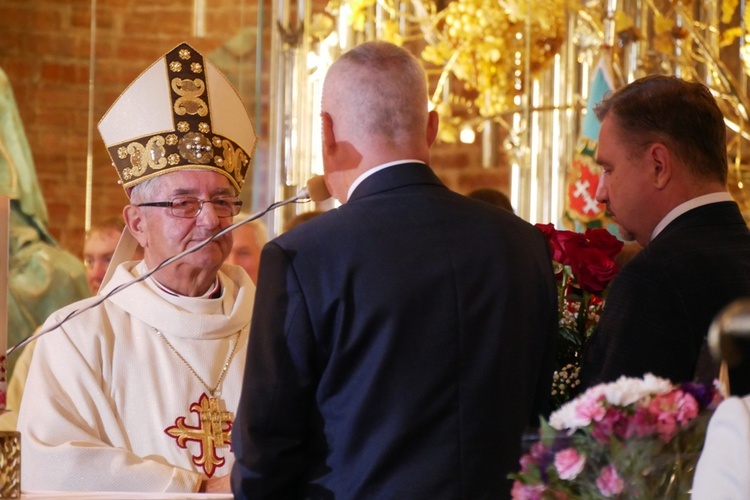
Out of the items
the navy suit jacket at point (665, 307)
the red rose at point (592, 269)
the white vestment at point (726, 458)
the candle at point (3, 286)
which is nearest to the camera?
the white vestment at point (726, 458)

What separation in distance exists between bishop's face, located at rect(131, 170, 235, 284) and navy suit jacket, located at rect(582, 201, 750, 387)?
1.00m

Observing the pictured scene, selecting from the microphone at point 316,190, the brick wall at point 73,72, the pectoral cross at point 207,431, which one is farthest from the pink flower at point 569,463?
the brick wall at point 73,72

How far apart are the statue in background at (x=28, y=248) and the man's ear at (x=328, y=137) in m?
3.52

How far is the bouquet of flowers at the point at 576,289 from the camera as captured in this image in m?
2.37

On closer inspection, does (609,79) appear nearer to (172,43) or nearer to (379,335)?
(172,43)

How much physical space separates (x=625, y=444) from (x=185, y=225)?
156 centimetres

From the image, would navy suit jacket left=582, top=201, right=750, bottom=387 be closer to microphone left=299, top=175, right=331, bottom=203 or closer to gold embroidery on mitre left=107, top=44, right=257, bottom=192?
microphone left=299, top=175, right=331, bottom=203

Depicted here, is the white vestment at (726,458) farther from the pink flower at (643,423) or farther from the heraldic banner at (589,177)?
the heraldic banner at (589,177)

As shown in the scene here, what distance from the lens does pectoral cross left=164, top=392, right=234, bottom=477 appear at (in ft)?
9.12

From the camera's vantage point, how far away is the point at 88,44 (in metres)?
5.91

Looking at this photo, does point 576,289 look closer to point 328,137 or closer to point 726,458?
point 328,137

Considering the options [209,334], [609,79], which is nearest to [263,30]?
[609,79]

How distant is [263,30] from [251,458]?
4458mm

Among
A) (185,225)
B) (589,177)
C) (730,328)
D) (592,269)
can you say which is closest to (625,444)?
(730,328)
